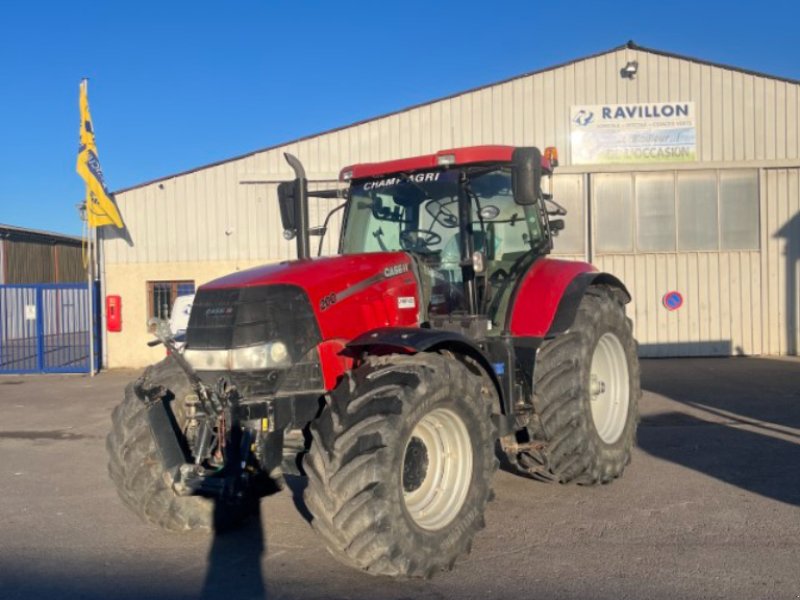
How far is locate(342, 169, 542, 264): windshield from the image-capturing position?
5.74 metres

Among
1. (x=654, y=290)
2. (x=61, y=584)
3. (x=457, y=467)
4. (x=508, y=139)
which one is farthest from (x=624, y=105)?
(x=61, y=584)

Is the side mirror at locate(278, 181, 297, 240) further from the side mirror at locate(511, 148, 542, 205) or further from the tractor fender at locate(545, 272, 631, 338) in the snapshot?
the tractor fender at locate(545, 272, 631, 338)

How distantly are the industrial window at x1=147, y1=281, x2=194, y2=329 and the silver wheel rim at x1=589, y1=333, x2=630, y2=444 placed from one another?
11636mm

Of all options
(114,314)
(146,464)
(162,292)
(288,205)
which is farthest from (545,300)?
(114,314)

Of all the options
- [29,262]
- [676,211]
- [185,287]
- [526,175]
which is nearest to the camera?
[526,175]

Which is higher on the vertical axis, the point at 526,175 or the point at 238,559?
the point at 526,175

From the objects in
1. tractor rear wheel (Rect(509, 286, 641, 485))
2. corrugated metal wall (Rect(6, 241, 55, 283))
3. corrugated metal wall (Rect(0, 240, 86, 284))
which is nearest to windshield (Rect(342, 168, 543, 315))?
tractor rear wheel (Rect(509, 286, 641, 485))

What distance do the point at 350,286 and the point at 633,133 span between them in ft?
40.2

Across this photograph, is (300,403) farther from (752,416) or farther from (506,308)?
(752,416)

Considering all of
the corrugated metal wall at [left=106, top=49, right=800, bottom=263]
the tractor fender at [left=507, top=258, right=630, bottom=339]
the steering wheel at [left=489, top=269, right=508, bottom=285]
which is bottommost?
the tractor fender at [left=507, top=258, right=630, bottom=339]

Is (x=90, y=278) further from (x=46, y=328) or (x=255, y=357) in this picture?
(x=255, y=357)

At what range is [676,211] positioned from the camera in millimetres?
15648

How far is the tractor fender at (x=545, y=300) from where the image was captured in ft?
18.9

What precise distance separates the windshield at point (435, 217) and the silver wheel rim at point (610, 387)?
1285mm
